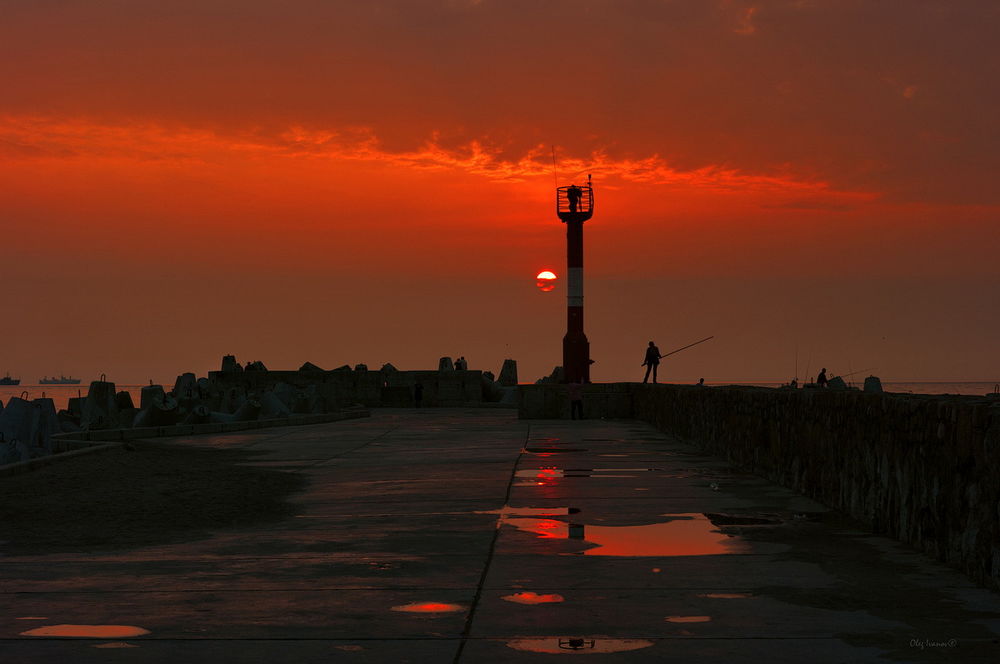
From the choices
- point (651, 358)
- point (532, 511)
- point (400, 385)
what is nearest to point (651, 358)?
point (651, 358)

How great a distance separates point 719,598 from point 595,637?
1.21 metres

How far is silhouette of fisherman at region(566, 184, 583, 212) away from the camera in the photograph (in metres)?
43.8

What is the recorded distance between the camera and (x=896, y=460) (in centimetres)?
906

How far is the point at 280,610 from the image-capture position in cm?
634

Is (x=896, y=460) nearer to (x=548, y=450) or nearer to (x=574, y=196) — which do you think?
(x=548, y=450)

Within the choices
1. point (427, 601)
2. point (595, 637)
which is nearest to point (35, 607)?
point (427, 601)

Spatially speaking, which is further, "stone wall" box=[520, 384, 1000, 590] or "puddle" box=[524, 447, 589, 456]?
"puddle" box=[524, 447, 589, 456]

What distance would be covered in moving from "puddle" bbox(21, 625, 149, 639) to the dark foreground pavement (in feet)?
0.16

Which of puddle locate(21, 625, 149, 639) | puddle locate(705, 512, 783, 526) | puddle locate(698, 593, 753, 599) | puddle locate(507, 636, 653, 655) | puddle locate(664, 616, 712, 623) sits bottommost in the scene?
puddle locate(21, 625, 149, 639)

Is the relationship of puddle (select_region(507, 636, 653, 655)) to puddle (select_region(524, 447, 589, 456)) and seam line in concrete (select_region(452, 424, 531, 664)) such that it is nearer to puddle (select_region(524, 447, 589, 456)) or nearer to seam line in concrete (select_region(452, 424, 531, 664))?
seam line in concrete (select_region(452, 424, 531, 664))

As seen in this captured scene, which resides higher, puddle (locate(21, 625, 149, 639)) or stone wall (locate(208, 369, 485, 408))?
stone wall (locate(208, 369, 485, 408))

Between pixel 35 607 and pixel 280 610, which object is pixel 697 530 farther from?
pixel 35 607

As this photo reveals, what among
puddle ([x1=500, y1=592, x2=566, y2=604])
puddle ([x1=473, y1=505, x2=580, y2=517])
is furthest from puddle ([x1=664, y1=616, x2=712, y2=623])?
puddle ([x1=473, y1=505, x2=580, y2=517])

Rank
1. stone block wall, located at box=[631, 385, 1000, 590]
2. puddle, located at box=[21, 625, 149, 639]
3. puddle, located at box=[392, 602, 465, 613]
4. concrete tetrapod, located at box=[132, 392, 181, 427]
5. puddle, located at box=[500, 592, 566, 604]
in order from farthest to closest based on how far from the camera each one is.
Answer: concrete tetrapod, located at box=[132, 392, 181, 427]
stone block wall, located at box=[631, 385, 1000, 590]
puddle, located at box=[500, 592, 566, 604]
puddle, located at box=[392, 602, 465, 613]
puddle, located at box=[21, 625, 149, 639]
